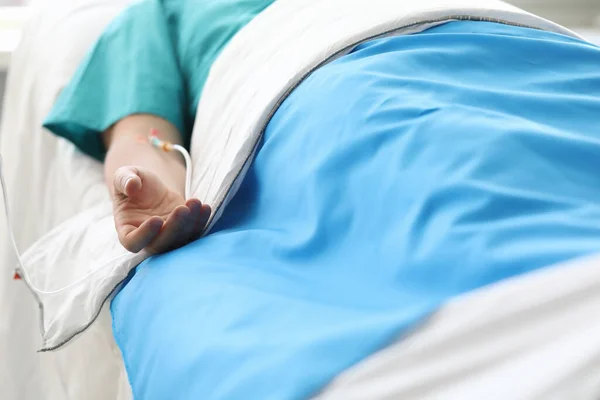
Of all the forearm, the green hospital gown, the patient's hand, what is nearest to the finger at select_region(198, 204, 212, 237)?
the patient's hand

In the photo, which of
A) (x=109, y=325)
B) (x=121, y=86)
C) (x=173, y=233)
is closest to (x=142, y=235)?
(x=173, y=233)

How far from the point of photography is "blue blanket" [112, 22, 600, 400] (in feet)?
1.41

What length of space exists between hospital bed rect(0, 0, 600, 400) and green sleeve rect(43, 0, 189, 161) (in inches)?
2.3

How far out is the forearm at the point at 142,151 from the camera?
858 millimetres

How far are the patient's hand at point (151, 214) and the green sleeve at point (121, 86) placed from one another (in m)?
0.24

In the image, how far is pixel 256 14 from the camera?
102 centimetres

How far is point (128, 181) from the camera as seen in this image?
0.68 metres

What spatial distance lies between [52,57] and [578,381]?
1.01 m

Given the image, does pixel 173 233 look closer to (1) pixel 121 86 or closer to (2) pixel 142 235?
(2) pixel 142 235

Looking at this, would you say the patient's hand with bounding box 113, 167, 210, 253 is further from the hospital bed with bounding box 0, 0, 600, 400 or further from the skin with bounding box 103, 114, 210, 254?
the hospital bed with bounding box 0, 0, 600, 400

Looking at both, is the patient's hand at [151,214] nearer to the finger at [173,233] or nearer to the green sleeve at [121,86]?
the finger at [173,233]

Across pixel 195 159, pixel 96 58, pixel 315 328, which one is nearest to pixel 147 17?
pixel 96 58

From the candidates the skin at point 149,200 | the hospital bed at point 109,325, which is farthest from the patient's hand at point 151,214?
the hospital bed at point 109,325

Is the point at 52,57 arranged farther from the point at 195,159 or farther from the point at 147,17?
the point at 195,159
